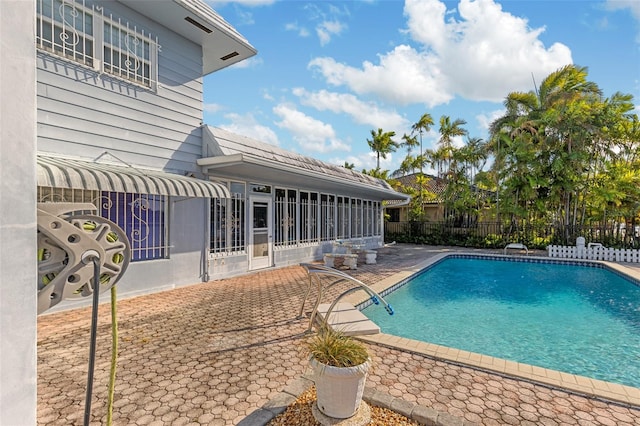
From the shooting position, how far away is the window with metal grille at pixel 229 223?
11.2 meters

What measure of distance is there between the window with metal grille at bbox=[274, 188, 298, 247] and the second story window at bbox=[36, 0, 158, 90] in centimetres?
656

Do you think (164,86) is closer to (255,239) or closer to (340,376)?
(255,239)

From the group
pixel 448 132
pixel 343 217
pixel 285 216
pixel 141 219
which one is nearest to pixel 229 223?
pixel 141 219

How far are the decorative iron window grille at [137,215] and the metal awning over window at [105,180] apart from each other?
80cm

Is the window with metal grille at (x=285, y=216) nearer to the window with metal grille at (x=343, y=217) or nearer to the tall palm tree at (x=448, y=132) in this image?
the window with metal grille at (x=343, y=217)

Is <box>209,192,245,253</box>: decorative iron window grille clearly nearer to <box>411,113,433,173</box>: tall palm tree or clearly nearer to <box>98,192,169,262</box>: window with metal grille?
<box>98,192,169,262</box>: window with metal grille

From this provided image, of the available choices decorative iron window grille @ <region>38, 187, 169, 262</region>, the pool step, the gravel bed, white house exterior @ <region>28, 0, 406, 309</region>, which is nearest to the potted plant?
the gravel bed

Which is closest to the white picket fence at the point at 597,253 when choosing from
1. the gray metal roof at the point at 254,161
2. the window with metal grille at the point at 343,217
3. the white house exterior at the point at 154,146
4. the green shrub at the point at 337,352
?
the window with metal grille at the point at 343,217

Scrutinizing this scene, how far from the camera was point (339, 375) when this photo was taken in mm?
3211

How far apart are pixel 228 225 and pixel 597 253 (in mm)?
20111

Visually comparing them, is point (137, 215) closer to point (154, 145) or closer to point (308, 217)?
point (154, 145)

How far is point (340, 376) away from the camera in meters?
3.22

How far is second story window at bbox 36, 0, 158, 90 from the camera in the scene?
24.0 feet

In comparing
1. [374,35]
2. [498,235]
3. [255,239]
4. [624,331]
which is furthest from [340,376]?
[498,235]
